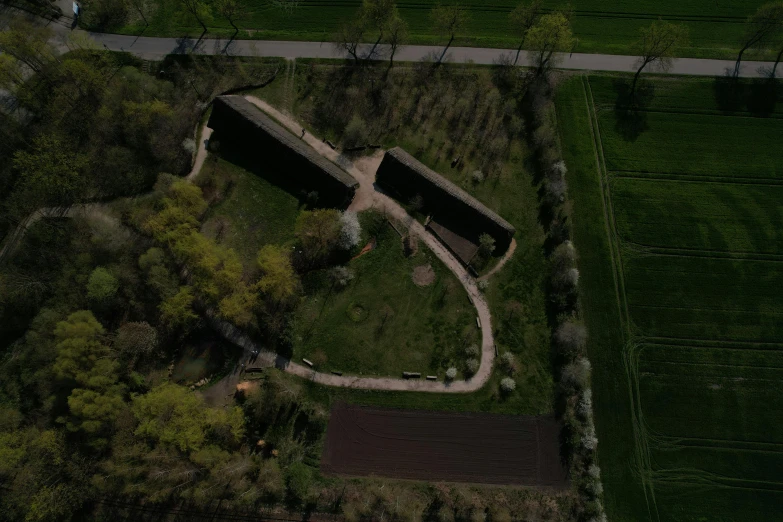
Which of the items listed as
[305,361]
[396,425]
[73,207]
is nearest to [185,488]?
[305,361]

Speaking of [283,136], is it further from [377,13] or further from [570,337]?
[570,337]

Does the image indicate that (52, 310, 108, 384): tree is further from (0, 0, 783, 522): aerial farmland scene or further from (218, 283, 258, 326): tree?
(218, 283, 258, 326): tree

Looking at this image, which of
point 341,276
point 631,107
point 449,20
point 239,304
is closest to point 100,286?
point 239,304

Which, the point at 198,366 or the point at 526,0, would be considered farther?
the point at 526,0

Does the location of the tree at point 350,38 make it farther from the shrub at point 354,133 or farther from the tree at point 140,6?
the tree at point 140,6

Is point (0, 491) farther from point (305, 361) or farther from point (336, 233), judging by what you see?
point (336, 233)

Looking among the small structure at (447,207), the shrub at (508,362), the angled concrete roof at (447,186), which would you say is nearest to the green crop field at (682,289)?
the shrub at (508,362)

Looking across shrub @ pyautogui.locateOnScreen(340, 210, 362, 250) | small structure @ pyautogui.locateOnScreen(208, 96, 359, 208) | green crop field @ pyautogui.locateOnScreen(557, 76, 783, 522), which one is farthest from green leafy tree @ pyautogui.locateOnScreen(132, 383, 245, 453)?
green crop field @ pyautogui.locateOnScreen(557, 76, 783, 522)
